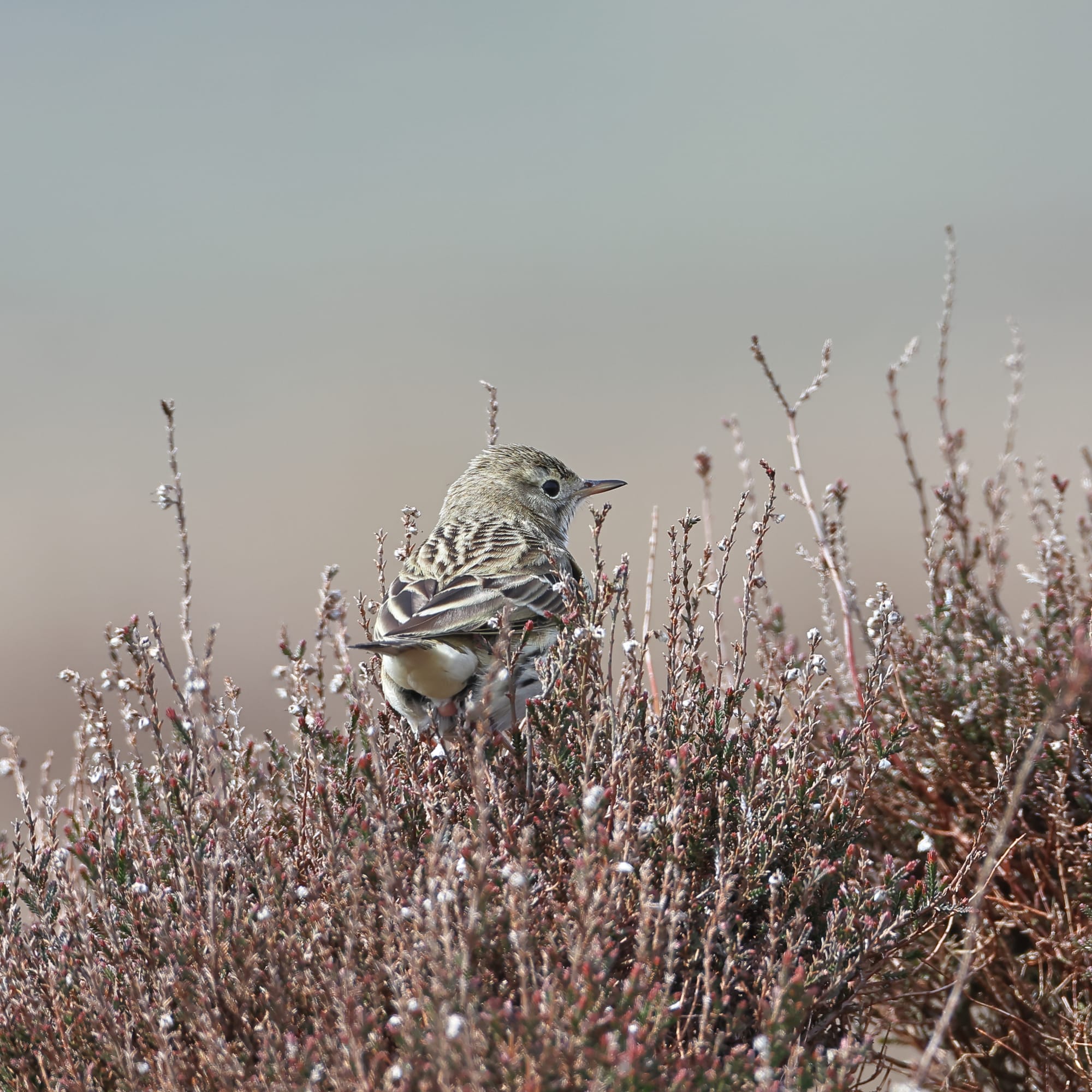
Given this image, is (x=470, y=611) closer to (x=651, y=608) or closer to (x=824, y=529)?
(x=651, y=608)

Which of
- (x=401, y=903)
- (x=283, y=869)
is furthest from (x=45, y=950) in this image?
(x=401, y=903)

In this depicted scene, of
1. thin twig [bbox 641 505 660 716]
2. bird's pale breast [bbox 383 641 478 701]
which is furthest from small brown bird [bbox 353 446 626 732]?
thin twig [bbox 641 505 660 716]

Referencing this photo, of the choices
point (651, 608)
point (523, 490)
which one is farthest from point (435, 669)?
point (523, 490)

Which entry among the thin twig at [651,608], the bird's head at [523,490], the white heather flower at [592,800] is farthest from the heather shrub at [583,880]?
the bird's head at [523,490]

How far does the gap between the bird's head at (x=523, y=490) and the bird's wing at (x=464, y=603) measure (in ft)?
4.02

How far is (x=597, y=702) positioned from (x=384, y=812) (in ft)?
2.63

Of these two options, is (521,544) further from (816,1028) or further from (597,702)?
Answer: (816,1028)

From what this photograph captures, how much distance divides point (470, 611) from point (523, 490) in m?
2.10

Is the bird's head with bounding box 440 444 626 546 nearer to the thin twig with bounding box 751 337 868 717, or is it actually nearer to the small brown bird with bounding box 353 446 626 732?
the small brown bird with bounding box 353 446 626 732

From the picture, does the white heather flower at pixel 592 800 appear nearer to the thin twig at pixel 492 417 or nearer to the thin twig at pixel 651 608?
the thin twig at pixel 651 608

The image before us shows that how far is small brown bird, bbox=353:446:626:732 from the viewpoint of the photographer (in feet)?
11.6

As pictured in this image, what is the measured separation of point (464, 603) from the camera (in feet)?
12.6

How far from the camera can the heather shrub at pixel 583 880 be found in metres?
1.95

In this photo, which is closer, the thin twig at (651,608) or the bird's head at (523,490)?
the thin twig at (651,608)
